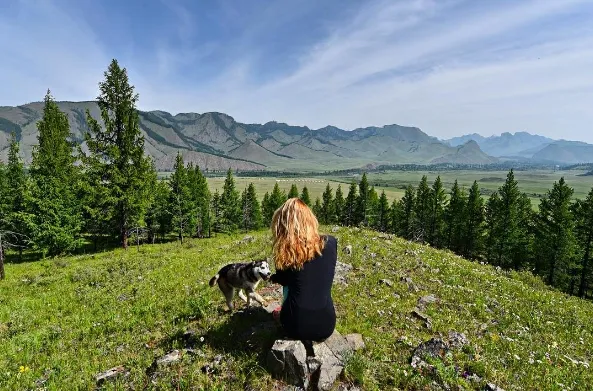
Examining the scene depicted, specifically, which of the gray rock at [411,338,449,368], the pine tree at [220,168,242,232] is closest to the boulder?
the gray rock at [411,338,449,368]

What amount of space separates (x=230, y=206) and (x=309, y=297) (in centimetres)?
7230

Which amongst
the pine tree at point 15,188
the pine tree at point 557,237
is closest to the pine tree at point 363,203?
the pine tree at point 557,237

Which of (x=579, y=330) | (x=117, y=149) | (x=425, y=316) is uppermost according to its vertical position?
(x=117, y=149)

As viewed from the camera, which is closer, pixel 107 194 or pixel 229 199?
pixel 107 194

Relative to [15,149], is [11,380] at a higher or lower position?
lower

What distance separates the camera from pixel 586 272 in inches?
1743

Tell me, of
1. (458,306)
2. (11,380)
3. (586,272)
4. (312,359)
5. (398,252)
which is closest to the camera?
(312,359)

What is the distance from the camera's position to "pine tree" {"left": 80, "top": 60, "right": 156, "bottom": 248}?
28953 millimetres

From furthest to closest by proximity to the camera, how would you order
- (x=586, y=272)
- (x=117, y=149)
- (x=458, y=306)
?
(x=586, y=272), (x=117, y=149), (x=458, y=306)

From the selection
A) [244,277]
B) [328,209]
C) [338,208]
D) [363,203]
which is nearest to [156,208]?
[328,209]

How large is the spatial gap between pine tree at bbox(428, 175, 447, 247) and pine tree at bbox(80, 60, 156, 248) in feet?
190

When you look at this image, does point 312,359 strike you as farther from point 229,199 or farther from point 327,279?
point 229,199

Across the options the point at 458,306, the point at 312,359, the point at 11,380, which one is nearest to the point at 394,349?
the point at 312,359

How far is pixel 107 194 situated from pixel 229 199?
1838 inches
